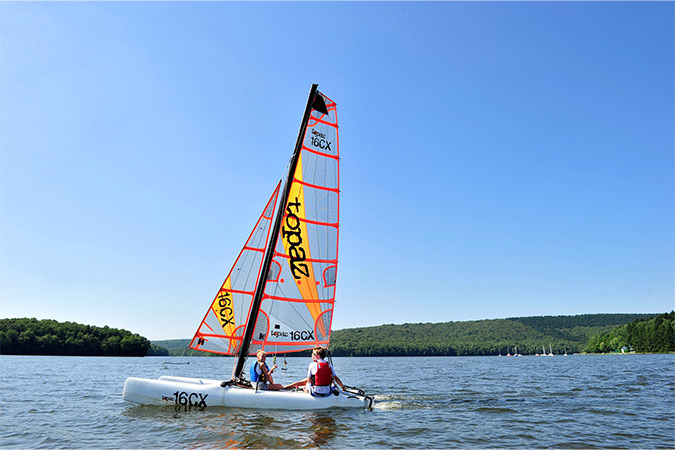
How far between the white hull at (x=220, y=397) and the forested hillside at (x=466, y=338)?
101m

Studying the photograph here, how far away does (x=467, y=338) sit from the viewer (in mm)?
143625

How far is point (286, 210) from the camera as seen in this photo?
1444 cm

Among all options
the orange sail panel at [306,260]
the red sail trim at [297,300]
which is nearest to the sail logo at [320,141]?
the orange sail panel at [306,260]

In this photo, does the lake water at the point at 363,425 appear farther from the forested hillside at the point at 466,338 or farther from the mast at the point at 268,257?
the forested hillside at the point at 466,338

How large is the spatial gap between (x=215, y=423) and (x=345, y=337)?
123 meters

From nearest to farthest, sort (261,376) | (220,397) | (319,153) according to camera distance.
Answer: (220,397) → (261,376) → (319,153)

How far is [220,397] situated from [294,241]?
5202 mm

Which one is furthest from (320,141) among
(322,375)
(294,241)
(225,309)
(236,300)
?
(322,375)

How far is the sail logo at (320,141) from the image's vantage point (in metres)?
15.0

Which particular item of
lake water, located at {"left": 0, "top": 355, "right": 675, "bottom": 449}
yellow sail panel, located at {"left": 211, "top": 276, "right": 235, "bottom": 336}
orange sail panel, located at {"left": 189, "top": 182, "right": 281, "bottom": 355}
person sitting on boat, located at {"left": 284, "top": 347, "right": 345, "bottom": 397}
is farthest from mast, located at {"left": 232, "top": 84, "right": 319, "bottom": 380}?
person sitting on boat, located at {"left": 284, "top": 347, "right": 345, "bottom": 397}

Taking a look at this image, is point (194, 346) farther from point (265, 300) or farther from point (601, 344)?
point (601, 344)

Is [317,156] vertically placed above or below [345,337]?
above

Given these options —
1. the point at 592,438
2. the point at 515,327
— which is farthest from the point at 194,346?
the point at 515,327

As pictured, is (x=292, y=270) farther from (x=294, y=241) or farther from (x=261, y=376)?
(x=261, y=376)
